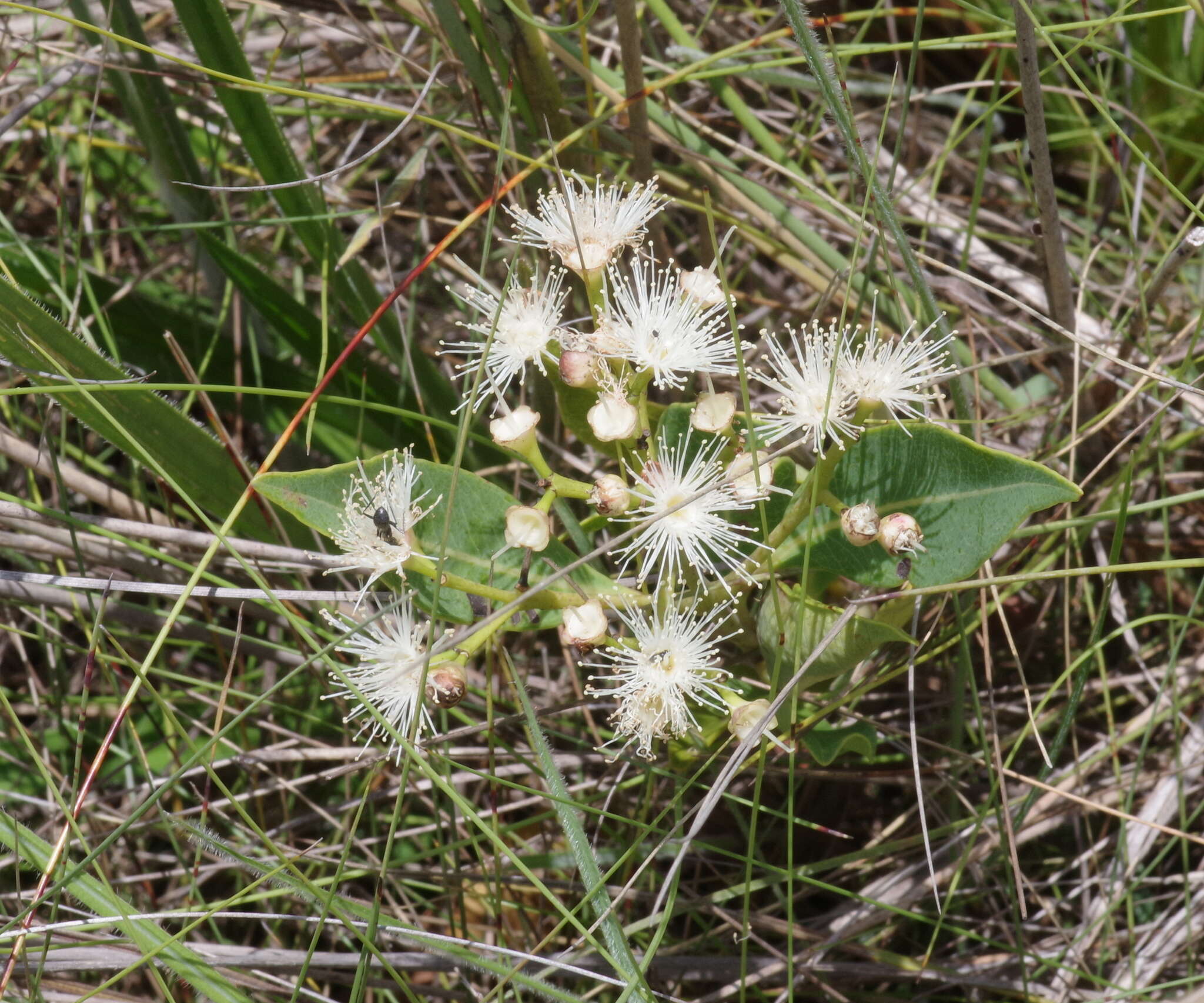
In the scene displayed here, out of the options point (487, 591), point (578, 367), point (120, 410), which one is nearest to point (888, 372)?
point (578, 367)

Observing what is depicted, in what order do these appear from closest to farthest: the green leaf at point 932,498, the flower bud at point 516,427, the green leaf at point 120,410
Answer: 1. the green leaf at point 932,498
2. the flower bud at point 516,427
3. the green leaf at point 120,410

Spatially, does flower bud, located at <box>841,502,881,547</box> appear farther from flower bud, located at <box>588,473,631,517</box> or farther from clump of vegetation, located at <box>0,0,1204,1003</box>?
flower bud, located at <box>588,473,631,517</box>

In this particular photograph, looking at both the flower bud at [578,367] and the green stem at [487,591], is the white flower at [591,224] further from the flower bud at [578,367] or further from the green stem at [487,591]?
the green stem at [487,591]

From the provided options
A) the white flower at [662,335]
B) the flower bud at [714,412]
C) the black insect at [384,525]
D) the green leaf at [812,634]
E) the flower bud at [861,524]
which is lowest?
the green leaf at [812,634]

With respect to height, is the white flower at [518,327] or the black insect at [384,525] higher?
the white flower at [518,327]

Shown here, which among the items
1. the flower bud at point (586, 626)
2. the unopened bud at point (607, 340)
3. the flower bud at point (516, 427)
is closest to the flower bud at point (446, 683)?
the flower bud at point (586, 626)

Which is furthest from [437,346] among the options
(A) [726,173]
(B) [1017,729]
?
(B) [1017,729]

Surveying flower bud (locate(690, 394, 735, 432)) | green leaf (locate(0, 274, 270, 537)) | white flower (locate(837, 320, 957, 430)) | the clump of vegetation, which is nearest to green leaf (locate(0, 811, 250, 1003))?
the clump of vegetation
